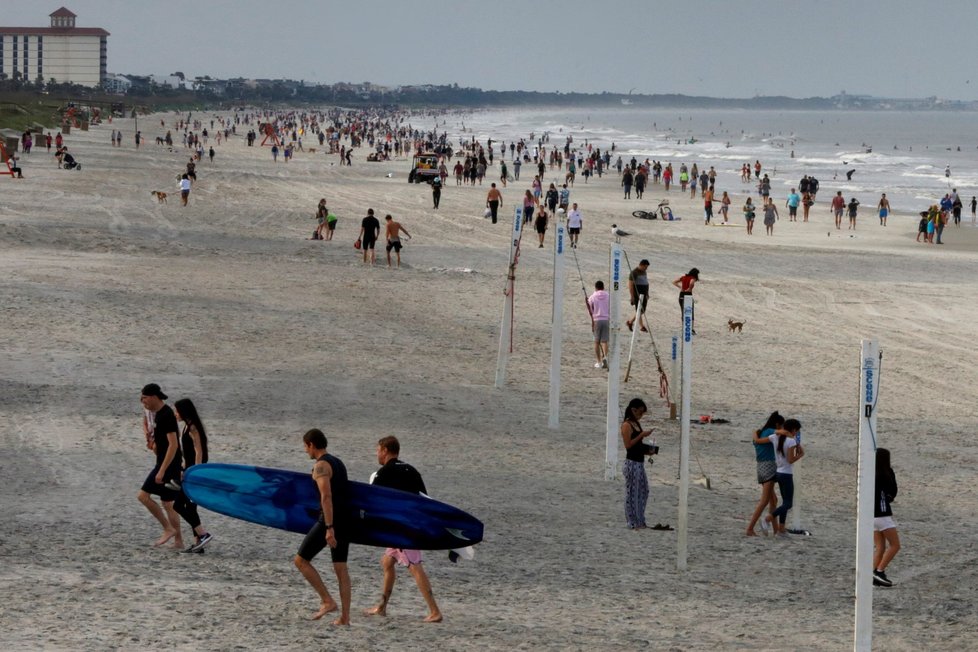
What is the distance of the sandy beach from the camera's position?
33.9 ft

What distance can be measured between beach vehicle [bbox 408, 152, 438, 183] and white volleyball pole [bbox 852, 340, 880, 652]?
54.6 m

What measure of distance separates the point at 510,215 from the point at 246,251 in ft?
50.3

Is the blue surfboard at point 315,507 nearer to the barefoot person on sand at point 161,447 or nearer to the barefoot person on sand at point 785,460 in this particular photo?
the barefoot person on sand at point 161,447

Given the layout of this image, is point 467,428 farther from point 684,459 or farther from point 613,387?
point 684,459

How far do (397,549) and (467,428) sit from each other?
274 inches

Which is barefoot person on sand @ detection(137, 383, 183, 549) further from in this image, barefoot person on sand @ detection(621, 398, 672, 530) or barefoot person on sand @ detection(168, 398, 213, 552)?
barefoot person on sand @ detection(621, 398, 672, 530)

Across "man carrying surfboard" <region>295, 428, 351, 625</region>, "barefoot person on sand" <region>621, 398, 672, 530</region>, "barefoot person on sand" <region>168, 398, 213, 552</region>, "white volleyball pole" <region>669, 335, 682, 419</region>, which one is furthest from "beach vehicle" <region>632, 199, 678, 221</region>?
"man carrying surfboard" <region>295, 428, 351, 625</region>

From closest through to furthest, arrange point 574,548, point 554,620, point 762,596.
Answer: point 554,620
point 762,596
point 574,548

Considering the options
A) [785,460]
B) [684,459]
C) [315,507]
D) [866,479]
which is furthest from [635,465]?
[866,479]

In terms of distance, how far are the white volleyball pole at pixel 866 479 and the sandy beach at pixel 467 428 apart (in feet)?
4.51

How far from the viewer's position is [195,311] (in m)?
24.1

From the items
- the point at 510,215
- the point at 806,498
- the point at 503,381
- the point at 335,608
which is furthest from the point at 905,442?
the point at 510,215

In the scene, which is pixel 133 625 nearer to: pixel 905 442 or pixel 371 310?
pixel 905 442

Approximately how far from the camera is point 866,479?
852cm
